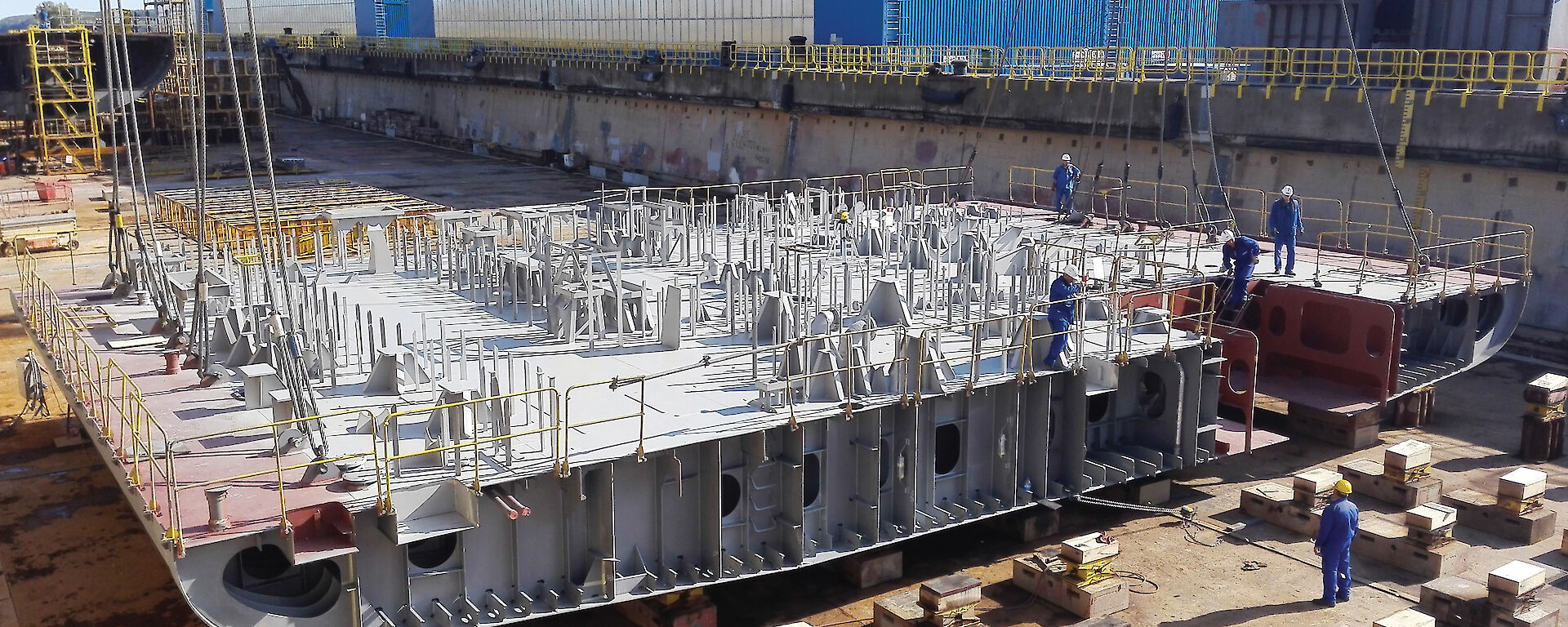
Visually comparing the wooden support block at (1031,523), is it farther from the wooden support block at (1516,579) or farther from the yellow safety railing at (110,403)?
the yellow safety railing at (110,403)

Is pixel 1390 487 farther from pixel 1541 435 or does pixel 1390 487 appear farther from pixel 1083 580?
pixel 1083 580

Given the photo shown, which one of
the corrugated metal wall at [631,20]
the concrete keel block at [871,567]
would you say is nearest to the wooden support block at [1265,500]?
the concrete keel block at [871,567]

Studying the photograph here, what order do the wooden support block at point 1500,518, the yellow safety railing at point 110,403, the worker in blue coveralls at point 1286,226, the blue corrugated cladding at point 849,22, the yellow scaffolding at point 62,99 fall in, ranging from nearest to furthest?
the yellow safety railing at point 110,403 < the wooden support block at point 1500,518 < the worker in blue coveralls at point 1286,226 < the blue corrugated cladding at point 849,22 < the yellow scaffolding at point 62,99

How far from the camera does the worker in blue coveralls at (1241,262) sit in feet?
46.3

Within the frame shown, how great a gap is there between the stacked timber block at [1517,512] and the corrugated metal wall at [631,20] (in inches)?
1057

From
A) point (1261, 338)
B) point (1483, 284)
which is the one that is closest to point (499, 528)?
point (1261, 338)

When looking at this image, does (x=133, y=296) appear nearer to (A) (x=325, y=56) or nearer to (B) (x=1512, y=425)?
(B) (x=1512, y=425)

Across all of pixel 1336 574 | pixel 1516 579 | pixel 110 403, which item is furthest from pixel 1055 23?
pixel 110 403

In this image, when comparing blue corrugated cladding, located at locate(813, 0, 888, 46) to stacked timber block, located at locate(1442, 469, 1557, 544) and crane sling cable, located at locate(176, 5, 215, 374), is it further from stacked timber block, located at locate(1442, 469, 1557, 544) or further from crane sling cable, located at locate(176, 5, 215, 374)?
crane sling cable, located at locate(176, 5, 215, 374)

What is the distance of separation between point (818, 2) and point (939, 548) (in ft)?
86.3

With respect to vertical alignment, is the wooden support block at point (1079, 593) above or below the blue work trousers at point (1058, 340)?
below

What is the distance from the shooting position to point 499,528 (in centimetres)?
900

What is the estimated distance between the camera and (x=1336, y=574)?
10305 millimetres

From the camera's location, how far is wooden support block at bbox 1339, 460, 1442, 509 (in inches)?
494
